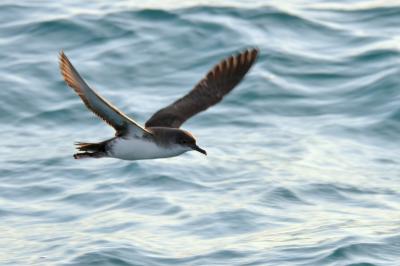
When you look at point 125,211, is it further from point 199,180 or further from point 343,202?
point 343,202

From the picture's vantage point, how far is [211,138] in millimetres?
12719

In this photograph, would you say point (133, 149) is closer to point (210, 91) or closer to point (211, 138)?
point (210, 91)

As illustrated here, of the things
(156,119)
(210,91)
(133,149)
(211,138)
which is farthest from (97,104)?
(211,138)

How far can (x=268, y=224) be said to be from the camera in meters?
10.7

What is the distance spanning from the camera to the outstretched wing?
26.9 ft

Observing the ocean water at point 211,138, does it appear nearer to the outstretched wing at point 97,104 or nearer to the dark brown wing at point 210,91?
the dark brown wing at point 210,91

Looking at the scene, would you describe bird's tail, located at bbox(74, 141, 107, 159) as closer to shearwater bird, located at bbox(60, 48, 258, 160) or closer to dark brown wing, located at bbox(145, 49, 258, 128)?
shearwater bird, located at bbox(60, 48, 258, 160)

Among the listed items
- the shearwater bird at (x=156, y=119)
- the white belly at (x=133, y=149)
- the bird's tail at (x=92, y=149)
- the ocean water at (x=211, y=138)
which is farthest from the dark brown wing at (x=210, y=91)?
the ocean water at (x=211, y=138)

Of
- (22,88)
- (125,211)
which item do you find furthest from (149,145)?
(22,88)

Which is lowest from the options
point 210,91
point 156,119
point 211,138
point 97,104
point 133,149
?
point 133,149

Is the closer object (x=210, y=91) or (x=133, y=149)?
(x=133, y=149)

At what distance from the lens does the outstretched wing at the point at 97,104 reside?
8.20 m

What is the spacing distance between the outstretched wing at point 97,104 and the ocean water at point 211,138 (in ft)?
4.60

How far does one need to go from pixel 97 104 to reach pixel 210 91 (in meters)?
1.80
